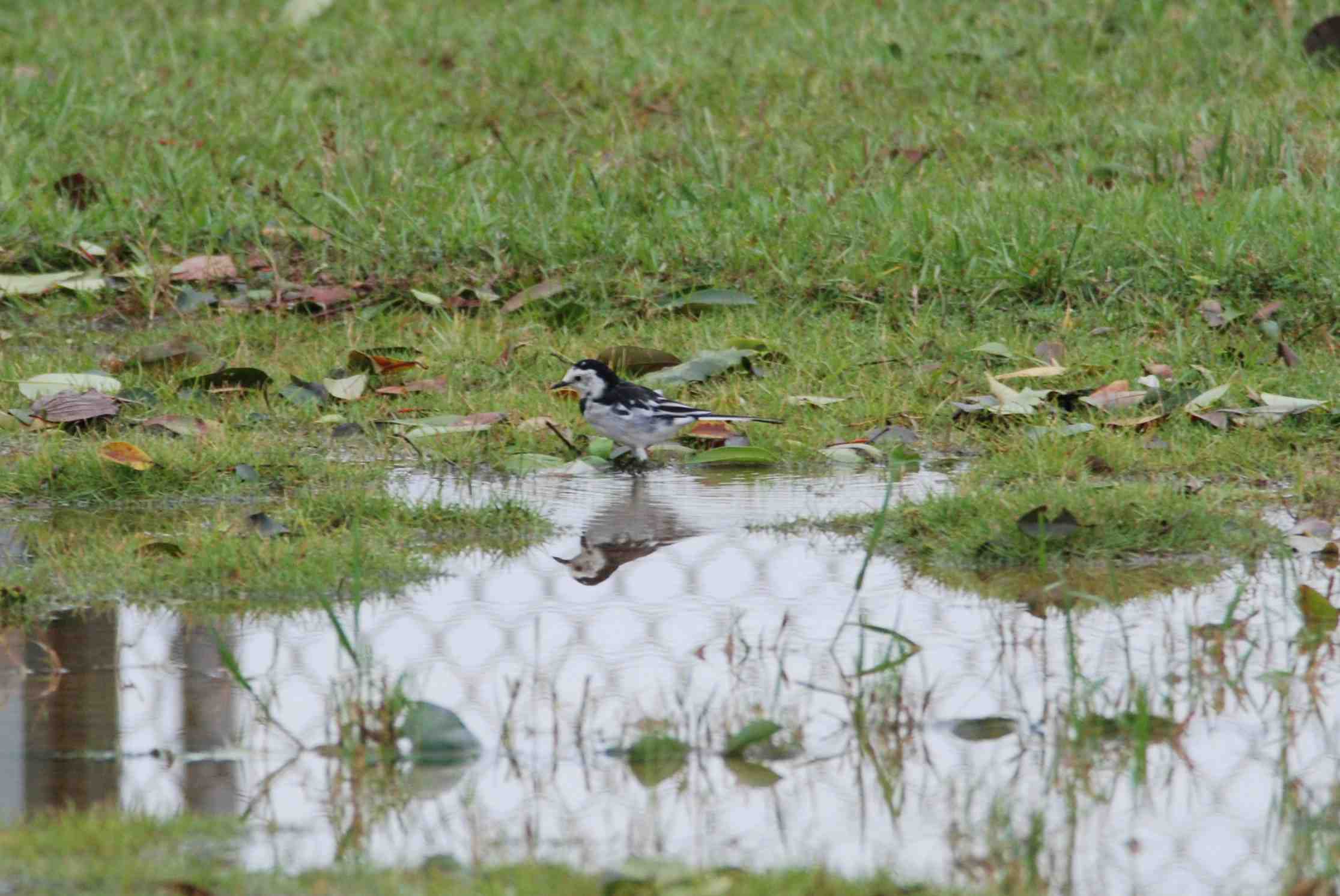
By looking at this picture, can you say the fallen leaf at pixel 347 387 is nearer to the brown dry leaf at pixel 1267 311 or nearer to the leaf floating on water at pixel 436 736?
the leaf floating on water at pixel 436 736

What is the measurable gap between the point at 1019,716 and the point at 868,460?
2169mm

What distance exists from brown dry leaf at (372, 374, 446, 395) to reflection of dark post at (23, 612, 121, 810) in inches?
89.2

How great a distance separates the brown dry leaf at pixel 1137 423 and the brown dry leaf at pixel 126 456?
9.53 feet

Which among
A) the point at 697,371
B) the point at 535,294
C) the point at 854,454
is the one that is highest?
the point at 535,294

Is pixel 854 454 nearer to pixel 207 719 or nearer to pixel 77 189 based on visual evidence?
pixel 207 719

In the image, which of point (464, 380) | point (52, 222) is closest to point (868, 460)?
point (464, 380)

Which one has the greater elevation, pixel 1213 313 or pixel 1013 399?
pixel 1213 313

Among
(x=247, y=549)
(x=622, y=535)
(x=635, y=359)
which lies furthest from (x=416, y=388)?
(x=247, y=549)

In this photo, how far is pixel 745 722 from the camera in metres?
3.37

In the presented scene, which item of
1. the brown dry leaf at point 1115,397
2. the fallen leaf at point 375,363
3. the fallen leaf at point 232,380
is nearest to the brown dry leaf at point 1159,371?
the brown dry leaf at point 1115,397

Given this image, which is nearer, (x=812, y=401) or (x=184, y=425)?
(x=184, y=425)

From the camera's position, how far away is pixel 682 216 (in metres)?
7.36

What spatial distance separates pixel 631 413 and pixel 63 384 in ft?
6.76

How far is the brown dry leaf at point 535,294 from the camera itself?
22.9 ft
